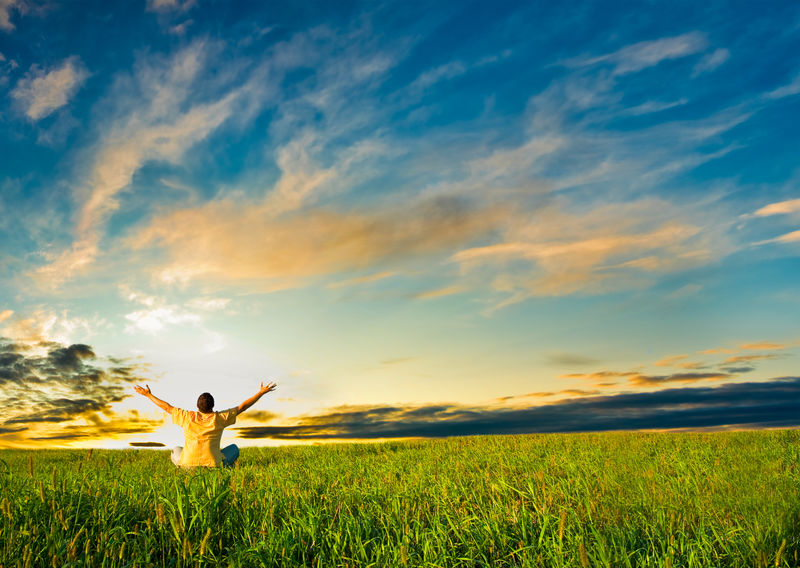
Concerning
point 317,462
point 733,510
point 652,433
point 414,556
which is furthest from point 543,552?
point 652,433

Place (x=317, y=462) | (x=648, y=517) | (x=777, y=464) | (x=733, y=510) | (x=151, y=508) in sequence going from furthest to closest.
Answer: (x=317, y=462) → (x=777, y=464) → (x=733, y=510) → (x=648, y=517) → (x=151, y=508)

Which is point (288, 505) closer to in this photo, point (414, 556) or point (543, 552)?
point (414, 556)

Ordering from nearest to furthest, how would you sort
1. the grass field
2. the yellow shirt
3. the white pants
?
the grass field → the yellow shirt → the white pants

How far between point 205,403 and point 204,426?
1.72 ft

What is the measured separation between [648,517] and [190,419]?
32.2ft

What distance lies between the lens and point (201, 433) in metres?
12.3

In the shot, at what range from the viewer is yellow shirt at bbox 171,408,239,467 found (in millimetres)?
12266

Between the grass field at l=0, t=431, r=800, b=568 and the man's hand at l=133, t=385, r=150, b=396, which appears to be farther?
the man's hand at l=133, t=385, r=150, b=396

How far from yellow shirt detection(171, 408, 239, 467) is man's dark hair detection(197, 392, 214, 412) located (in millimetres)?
111

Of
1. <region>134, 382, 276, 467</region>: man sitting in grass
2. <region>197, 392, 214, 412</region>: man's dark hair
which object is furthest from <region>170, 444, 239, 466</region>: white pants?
<region>197, 392, 214, 412</region>: man's dark hair

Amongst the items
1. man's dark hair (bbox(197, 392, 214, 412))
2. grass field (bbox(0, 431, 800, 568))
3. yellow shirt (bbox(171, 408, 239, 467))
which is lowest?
grass field (bbox(0, 431, 800, 568))

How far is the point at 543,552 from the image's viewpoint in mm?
4664

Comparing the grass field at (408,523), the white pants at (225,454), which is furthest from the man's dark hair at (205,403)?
the grass field at (408,523)

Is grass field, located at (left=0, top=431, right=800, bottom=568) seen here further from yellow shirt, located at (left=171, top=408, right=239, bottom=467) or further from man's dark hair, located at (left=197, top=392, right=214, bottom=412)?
man's dark hair, located at (left=197, top=392, right=214, bottom=412)
